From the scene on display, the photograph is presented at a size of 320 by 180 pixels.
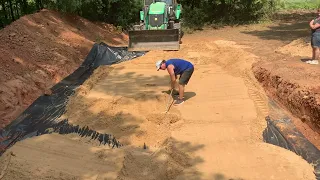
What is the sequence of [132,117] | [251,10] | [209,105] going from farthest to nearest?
[251,10]
[209,105]
[132,117]

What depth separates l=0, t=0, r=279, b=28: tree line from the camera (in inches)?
626

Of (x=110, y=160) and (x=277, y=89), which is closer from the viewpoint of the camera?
(x=110, y=160)

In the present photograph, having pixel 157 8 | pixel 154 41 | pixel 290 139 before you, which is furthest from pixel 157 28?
pixel 290 139

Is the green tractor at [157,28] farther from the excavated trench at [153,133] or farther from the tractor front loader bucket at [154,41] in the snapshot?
the excavated trench at [153,133]

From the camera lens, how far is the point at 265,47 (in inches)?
483

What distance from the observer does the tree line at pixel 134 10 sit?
52.1ft

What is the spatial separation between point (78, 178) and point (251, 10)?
1645 centimetres

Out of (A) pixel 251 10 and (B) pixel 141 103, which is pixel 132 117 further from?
(A) pixel 251 10

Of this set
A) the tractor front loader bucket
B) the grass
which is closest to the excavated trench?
the tractor front loader bucket

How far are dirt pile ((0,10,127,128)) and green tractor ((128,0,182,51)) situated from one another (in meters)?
1.77

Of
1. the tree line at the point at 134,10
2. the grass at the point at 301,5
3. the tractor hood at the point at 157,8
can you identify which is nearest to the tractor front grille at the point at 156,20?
the tractor hood at the point at 157,8

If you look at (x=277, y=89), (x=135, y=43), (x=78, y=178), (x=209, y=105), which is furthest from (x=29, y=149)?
(x=135, y=43)

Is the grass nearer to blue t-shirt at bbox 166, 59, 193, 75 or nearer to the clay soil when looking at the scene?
the clay soil

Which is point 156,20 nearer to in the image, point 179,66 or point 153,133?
point 179,66
